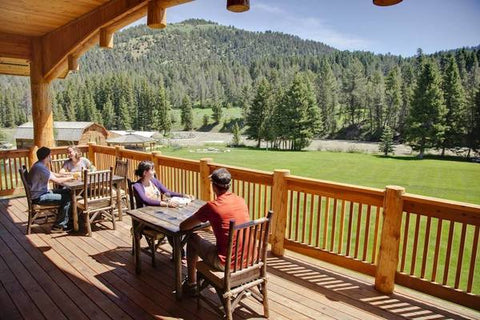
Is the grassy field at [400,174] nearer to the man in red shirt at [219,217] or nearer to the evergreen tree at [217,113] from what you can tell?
the man in red shirt at [219,217]

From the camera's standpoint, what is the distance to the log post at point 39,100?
278 inches

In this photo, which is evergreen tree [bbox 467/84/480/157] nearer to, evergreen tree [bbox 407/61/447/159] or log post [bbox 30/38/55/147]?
evergreen tree [bbox 407/61/447/159]

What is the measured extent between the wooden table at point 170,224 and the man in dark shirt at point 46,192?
2197 millimetres

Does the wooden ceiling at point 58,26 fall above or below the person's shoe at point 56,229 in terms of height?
above

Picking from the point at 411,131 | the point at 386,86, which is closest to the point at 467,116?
the point at 411,131

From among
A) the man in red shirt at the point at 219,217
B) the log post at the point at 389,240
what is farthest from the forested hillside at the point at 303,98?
the man in red shirt at the point at 219,217

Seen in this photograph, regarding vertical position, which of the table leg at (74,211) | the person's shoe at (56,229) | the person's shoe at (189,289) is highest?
the table leg at (74,211)

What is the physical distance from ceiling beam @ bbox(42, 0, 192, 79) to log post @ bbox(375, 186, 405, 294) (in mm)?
3386

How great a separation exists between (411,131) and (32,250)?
155ft

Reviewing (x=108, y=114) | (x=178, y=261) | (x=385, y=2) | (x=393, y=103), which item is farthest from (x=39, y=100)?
(x=108, y=114)

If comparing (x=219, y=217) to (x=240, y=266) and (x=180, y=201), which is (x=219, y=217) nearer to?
(x=240, y=266)

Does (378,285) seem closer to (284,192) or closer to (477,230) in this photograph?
(477,230)

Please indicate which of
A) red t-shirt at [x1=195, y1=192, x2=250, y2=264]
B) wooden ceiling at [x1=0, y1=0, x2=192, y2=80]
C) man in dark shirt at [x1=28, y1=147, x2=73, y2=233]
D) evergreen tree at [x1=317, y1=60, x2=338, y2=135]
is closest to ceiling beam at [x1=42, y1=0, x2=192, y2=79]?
wooden ceiling at [x1=0, y1=0, x2=192, y2=80]

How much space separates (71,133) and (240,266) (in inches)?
2469
